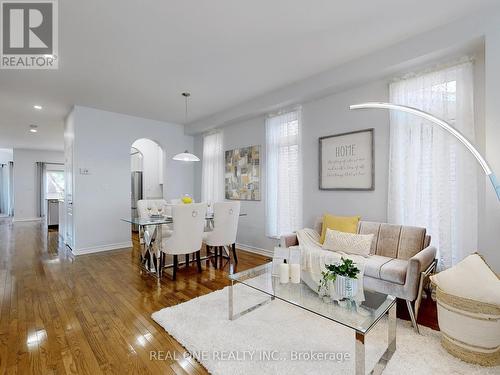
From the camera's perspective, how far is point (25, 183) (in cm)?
946

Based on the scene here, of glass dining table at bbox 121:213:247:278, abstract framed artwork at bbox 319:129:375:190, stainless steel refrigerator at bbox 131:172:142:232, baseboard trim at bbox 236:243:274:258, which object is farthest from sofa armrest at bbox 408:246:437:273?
stainless steel refrigerator at bbox 131:172:142:232

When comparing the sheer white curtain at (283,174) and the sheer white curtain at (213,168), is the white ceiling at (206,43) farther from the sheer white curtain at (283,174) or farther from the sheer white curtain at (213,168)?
the sheer white curtain at (213,168)

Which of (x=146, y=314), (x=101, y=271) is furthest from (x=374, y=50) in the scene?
(x=101, y=271)

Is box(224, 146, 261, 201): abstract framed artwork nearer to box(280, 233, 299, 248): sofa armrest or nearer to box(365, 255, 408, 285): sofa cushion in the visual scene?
box(280, 233, 299, 248): sofa armrest

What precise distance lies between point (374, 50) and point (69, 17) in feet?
10.3

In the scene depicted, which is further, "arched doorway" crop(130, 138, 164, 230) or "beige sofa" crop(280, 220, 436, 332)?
"arched doorway" crop(130, 138, 164, 230)

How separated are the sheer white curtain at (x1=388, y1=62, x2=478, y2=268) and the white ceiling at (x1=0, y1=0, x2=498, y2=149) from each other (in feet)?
2.01

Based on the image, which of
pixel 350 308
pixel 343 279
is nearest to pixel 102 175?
pixel 343 279

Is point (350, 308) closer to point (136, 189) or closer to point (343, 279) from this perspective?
point (343, 279)

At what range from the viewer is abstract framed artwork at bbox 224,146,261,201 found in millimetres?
4832

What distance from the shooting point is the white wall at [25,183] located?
30.5ft

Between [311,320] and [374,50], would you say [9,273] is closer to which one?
[311,320]

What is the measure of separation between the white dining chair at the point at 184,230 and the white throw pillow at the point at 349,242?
1.67m

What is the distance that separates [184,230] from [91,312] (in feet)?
4.19
